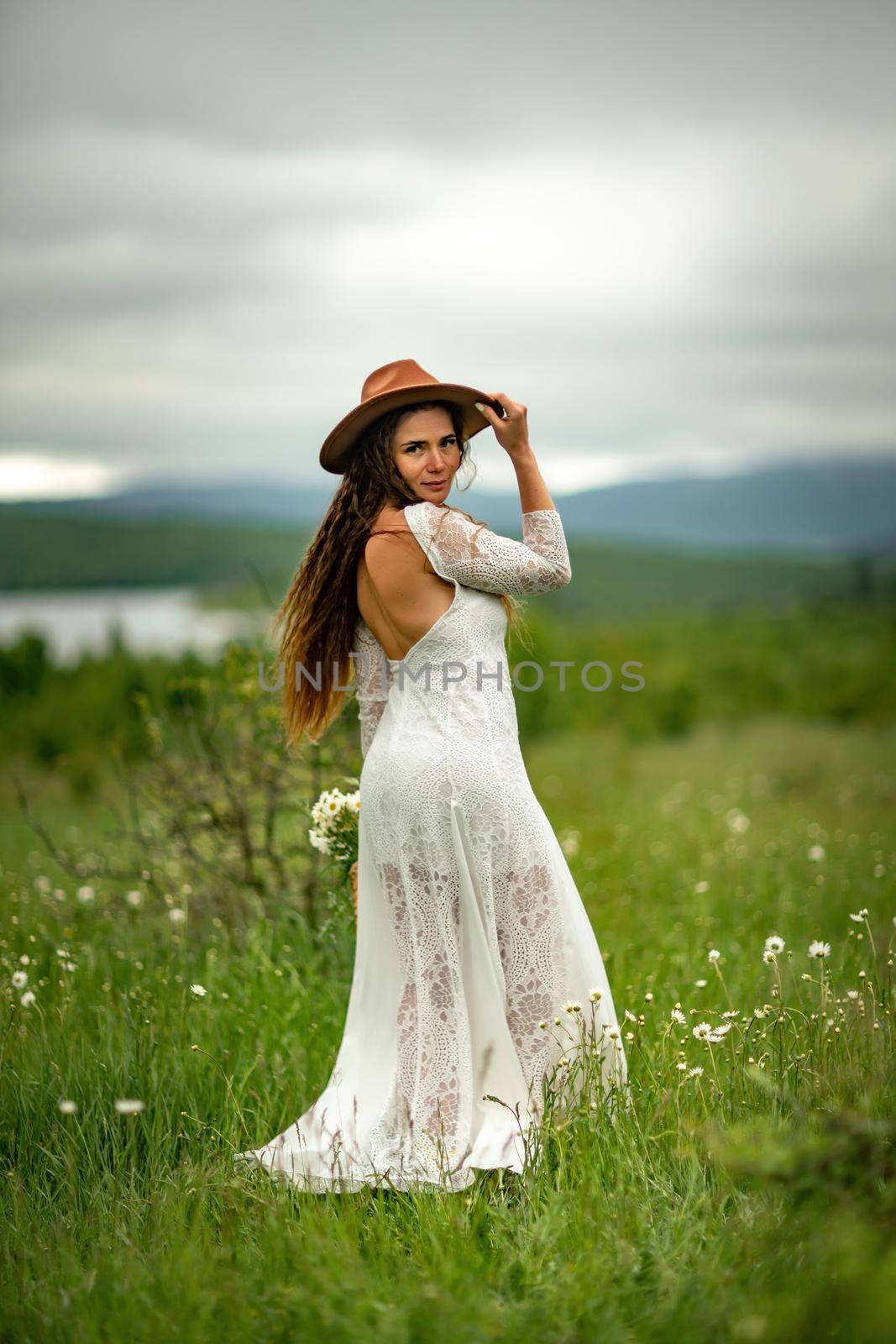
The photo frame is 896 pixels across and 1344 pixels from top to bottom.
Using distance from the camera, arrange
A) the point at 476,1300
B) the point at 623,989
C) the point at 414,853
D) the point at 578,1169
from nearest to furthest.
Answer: the point at 476,1300
the point at 578,1169
the point at 414,853
the point at 623,989

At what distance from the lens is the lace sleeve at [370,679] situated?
3727 mm

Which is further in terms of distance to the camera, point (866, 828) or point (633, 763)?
point (633, 763)

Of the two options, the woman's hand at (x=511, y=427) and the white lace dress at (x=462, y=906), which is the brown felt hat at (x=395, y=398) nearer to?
the woman's hand at (x=511, y=427)

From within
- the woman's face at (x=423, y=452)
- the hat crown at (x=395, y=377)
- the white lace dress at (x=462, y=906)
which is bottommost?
the white lace dress at (x=462, y=906)

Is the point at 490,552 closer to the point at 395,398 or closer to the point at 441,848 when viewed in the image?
the point at 395,398

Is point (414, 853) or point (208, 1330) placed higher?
point (414, 853)

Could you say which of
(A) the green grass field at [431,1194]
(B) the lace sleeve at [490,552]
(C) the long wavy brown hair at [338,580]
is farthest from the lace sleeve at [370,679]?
(A) the green grass field at [431,1194]

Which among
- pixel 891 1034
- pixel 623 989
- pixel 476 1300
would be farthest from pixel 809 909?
pixel 476 1300

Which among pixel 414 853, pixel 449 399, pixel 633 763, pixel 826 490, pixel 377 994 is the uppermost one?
pixel 826 490

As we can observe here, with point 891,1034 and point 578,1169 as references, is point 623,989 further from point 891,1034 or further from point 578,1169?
point 578,1169

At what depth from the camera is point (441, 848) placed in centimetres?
340

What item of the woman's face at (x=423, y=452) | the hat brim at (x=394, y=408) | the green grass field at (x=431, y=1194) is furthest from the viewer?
the woman's face at (x=423, y=452)

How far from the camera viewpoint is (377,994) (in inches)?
144

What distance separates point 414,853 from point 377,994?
0.58 meters
